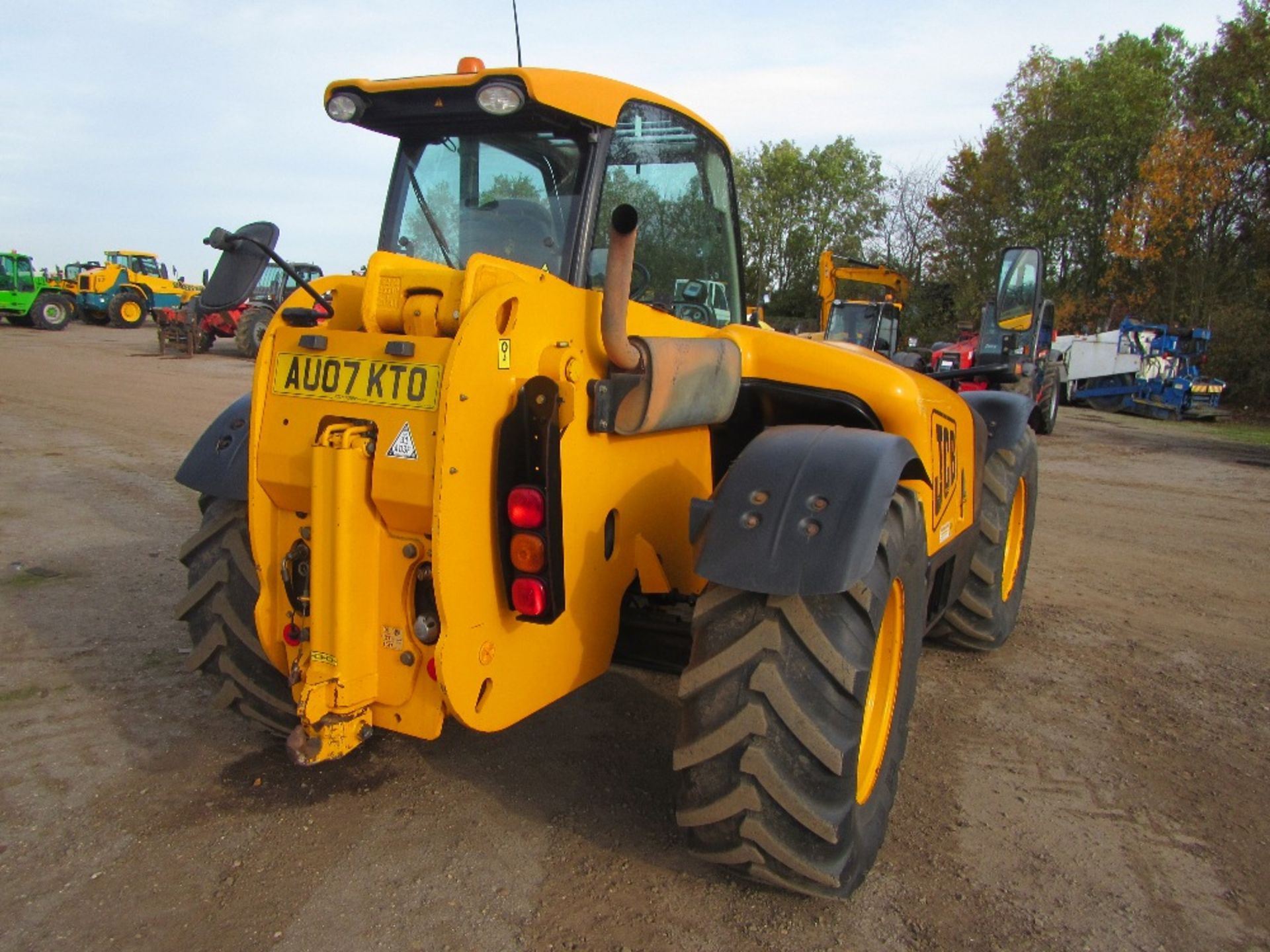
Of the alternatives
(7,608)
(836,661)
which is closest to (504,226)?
(836,661)

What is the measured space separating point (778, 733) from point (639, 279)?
68.1 inches

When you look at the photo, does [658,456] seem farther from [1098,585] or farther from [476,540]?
[1098,585]

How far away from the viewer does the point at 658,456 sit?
10.3ft

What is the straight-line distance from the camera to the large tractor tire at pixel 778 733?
2.50 meters

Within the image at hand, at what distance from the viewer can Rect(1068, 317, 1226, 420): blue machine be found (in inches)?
795

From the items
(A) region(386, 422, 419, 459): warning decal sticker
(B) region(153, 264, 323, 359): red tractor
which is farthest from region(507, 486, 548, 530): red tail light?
(B) region(153, 264, 323, 359): red tractor

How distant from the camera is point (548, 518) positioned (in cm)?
250

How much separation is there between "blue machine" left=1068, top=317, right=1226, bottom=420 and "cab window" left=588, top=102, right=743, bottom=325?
1949 centimetres

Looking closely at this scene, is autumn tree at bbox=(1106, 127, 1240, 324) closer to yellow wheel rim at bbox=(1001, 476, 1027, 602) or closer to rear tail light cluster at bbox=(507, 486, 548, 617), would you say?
yellow wheel rim at bbox=(1001, 476, 1027, 602)

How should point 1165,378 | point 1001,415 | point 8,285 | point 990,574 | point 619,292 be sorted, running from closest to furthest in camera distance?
1. point 619,292
2. point 990,574
3. point 1001,415
4. point 1165,378
5. point 8,285

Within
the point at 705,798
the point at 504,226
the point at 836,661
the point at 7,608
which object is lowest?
the point at 7,608

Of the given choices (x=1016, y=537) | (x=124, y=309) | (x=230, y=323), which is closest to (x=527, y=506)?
(x=1016, y=537)

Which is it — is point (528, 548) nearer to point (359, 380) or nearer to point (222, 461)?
point (359, 380)

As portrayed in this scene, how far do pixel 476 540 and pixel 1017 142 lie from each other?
33.9 meters
